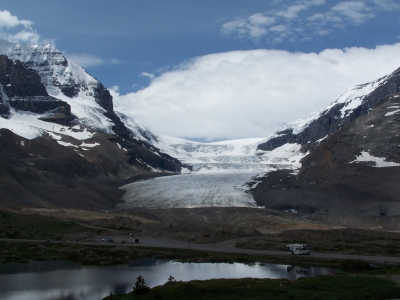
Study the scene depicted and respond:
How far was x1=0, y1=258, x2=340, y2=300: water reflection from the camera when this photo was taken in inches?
1613

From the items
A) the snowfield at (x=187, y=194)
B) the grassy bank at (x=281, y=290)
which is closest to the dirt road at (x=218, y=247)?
the grassy bank at (x=281, y=290)

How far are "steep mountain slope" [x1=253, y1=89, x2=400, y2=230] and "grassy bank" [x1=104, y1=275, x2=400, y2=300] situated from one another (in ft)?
257

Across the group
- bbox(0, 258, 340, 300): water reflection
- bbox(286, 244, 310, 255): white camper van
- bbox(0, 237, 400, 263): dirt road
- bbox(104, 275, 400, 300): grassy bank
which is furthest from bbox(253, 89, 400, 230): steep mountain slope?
bbox(104, 275, 400, 300): grassy bank

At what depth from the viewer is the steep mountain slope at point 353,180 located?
128m

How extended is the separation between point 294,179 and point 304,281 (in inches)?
5396

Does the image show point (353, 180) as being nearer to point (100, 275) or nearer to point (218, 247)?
point (218, 247)

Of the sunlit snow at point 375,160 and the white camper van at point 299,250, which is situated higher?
the sunlit snow at point 375,160

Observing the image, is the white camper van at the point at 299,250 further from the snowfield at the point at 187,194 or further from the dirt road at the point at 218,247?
the snowfield at the point at 187,194

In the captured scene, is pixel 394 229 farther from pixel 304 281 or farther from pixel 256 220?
pixel 304 281

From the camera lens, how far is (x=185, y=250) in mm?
68125

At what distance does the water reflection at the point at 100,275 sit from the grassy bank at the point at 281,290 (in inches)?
233

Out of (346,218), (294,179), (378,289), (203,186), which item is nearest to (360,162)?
(294,179)

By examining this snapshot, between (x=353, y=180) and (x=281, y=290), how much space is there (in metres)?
121

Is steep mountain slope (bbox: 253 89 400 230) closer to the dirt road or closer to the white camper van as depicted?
the dirt road
